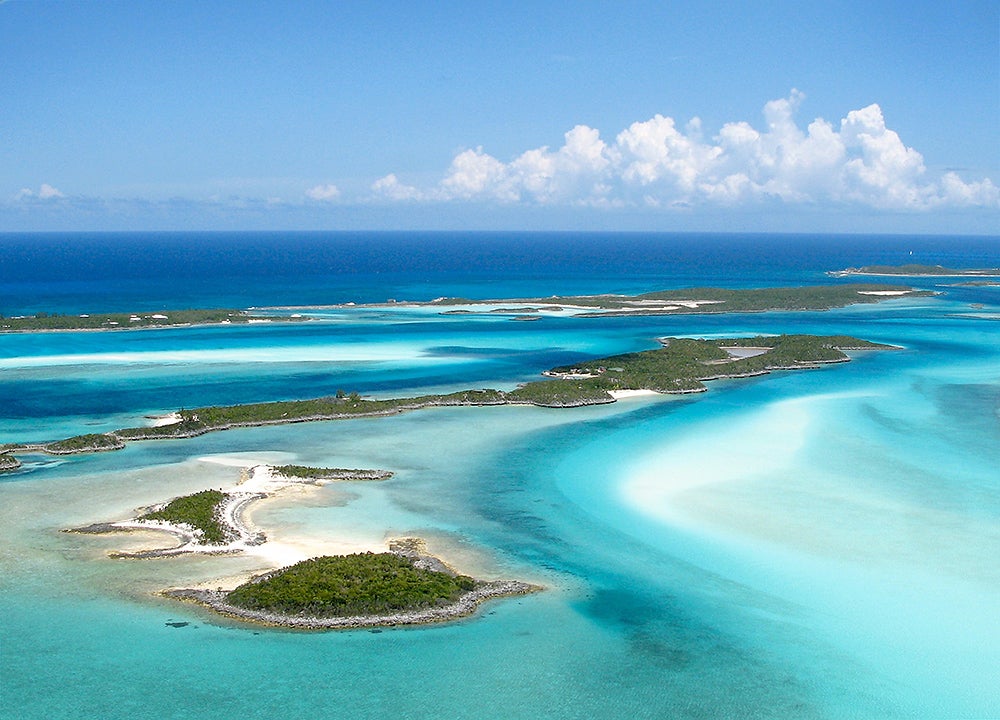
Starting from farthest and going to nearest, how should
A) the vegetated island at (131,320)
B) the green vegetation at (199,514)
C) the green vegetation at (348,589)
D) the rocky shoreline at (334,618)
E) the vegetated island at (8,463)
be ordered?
the vegetated island at (131,320), the vegetated island at (8,463), the green vegetation at (199,514), the green vegetation at (348,589), the rocky shoreline at (334,618)

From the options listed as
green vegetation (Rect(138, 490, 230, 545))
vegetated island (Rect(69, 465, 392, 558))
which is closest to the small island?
vegetated island (Rect(69, 465, 392, 558))

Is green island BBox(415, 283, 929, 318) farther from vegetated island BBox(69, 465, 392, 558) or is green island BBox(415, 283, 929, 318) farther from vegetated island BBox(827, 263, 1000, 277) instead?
vegetated island BBox(69, 465, 392, 558)

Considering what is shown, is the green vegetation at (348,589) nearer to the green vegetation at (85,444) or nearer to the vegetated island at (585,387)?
the green vegetation at (85,444)

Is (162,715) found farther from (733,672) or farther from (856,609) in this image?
(856,609)

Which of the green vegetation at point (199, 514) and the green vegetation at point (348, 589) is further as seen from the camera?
the green vegetation at point (199, 514)

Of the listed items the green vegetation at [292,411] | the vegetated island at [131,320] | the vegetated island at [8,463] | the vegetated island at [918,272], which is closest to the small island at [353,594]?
the vegetated island at [8,463]

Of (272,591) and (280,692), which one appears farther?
(272,591)

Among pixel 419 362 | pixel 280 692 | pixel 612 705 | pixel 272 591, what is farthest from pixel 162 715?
pixel 419 362

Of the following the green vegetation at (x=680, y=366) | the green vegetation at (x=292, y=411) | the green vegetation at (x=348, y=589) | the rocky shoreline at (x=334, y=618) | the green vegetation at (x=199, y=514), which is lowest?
the rocky shoreline at (x=334, y=618)
